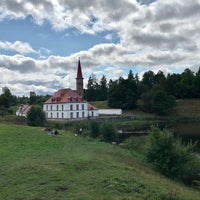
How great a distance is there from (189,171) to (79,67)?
82094 millimetres

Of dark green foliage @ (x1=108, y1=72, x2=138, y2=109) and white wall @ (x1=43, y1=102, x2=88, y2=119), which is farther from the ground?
dark green foliage @ (x1=108, y1=72, x2=138, y2=109)

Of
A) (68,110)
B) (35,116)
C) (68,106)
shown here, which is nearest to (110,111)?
(68,110)

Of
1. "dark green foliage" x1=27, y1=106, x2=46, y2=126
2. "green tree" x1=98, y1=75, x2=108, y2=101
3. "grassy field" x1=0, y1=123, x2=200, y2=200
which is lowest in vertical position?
"grassy field" x1=0, y1=123, x2=200, y2=200

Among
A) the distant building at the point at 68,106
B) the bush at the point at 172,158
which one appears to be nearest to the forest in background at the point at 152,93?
the distant building at the point at 68,106

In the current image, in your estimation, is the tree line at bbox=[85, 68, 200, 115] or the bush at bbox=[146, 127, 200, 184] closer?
the bush at bbox=[146, 127, 200, 184]

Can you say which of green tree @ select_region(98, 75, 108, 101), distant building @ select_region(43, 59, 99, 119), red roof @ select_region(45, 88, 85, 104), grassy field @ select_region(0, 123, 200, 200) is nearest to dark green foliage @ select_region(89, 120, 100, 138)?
grassy field @ select_region(0, 123, 200, 200)

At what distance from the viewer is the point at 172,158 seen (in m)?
21.8

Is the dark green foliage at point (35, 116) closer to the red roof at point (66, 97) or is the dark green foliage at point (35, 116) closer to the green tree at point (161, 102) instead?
the red roof at point (66, 97)

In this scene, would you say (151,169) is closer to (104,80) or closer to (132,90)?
(132,90)

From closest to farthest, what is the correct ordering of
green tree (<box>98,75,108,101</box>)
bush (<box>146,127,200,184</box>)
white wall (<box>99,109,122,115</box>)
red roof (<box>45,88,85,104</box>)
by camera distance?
bush (<box>146,127,200,184</box>) < red roof (<box>45,88,85,104</box>) < white wall (<box>99,109,122,115</box>) < green tree (<box>98,75,108,101</box>)

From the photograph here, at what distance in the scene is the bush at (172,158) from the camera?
21.7 meters

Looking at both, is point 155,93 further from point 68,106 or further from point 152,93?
point 68,106

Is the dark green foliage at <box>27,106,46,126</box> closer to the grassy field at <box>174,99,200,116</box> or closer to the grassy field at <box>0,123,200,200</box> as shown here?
the grassy field at <box>0,123,200,200</box>

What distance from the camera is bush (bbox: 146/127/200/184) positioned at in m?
21.7
